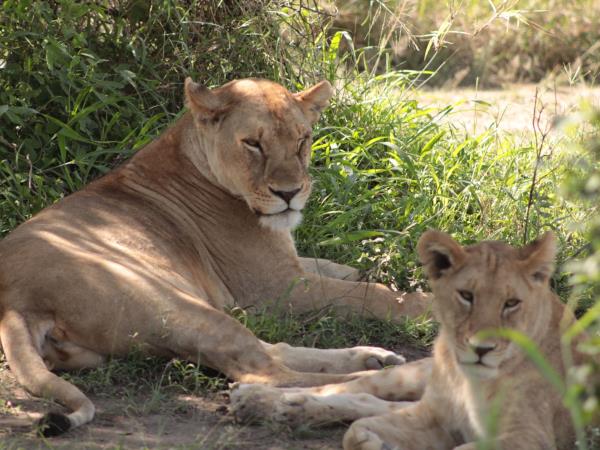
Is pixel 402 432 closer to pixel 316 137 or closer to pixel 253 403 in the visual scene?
pixel 253 403

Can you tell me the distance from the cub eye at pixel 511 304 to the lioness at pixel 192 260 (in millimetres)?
1068

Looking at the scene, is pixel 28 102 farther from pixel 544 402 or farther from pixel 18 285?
pixel 544 402

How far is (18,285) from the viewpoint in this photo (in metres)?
4.04

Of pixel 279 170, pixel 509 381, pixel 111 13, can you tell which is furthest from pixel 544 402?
pixel 111 13

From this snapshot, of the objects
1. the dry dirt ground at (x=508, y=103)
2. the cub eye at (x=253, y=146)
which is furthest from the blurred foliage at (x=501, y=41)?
the cub eye at (x=253, y=146)

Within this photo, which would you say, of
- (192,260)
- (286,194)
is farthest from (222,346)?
(286,194)

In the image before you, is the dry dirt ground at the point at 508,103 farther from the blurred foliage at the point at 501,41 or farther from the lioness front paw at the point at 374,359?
the lioness front paw at the point at 374,359

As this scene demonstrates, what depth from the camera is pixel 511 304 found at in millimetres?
3039

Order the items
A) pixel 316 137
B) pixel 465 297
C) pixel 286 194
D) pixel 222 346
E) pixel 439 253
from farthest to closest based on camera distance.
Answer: pixel 316 137, pixel 286 194, pixel 222 346, pixel 439 253, pixel 465 297

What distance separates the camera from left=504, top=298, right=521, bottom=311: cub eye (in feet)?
9.95

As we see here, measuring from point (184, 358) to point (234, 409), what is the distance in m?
0.43

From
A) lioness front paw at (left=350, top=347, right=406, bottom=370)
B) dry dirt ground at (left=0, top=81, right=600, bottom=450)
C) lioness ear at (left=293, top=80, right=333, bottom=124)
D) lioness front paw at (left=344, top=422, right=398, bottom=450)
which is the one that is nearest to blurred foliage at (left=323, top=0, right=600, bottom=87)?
lioness ear at (left=293, top=80, right=333, bottom=124)

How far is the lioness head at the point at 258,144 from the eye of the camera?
15.2ft

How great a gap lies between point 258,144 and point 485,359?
6.28 feet
